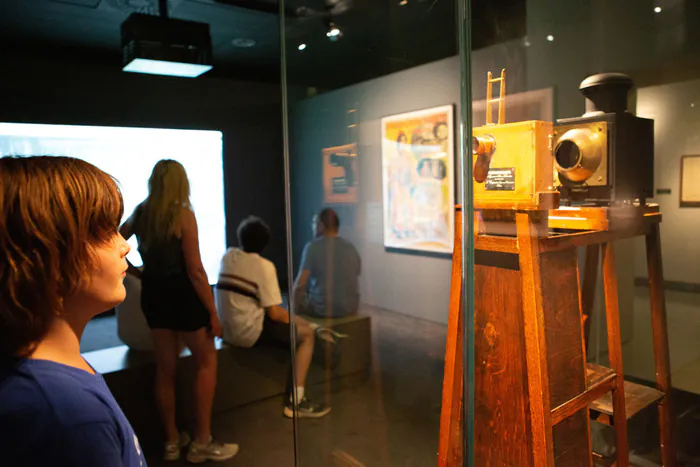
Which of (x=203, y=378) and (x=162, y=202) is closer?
(x=162, y=202)

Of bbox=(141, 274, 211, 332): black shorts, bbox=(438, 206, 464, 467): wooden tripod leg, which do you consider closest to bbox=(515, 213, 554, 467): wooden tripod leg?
bbox=(438, 206, 464, 467): wooden tripod leg

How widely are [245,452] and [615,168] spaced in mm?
1494

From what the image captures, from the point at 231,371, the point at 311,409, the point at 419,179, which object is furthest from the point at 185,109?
the point at 311,409

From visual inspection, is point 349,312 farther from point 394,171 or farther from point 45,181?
point 45,181

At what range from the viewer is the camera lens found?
145 cm

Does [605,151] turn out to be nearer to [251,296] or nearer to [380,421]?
[251,296]

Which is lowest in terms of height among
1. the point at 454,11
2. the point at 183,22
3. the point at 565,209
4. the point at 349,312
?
the point at 349,312

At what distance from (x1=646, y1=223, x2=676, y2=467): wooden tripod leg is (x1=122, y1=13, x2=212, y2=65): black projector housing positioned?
1.51 m

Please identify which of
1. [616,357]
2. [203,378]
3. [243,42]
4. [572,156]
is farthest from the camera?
[243,42]

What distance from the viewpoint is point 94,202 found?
75 centimetres

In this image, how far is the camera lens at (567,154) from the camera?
4.74ft

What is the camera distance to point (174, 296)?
152 cm

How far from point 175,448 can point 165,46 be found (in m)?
1.20

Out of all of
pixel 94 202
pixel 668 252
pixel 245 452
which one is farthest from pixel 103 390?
pixel 668 252
